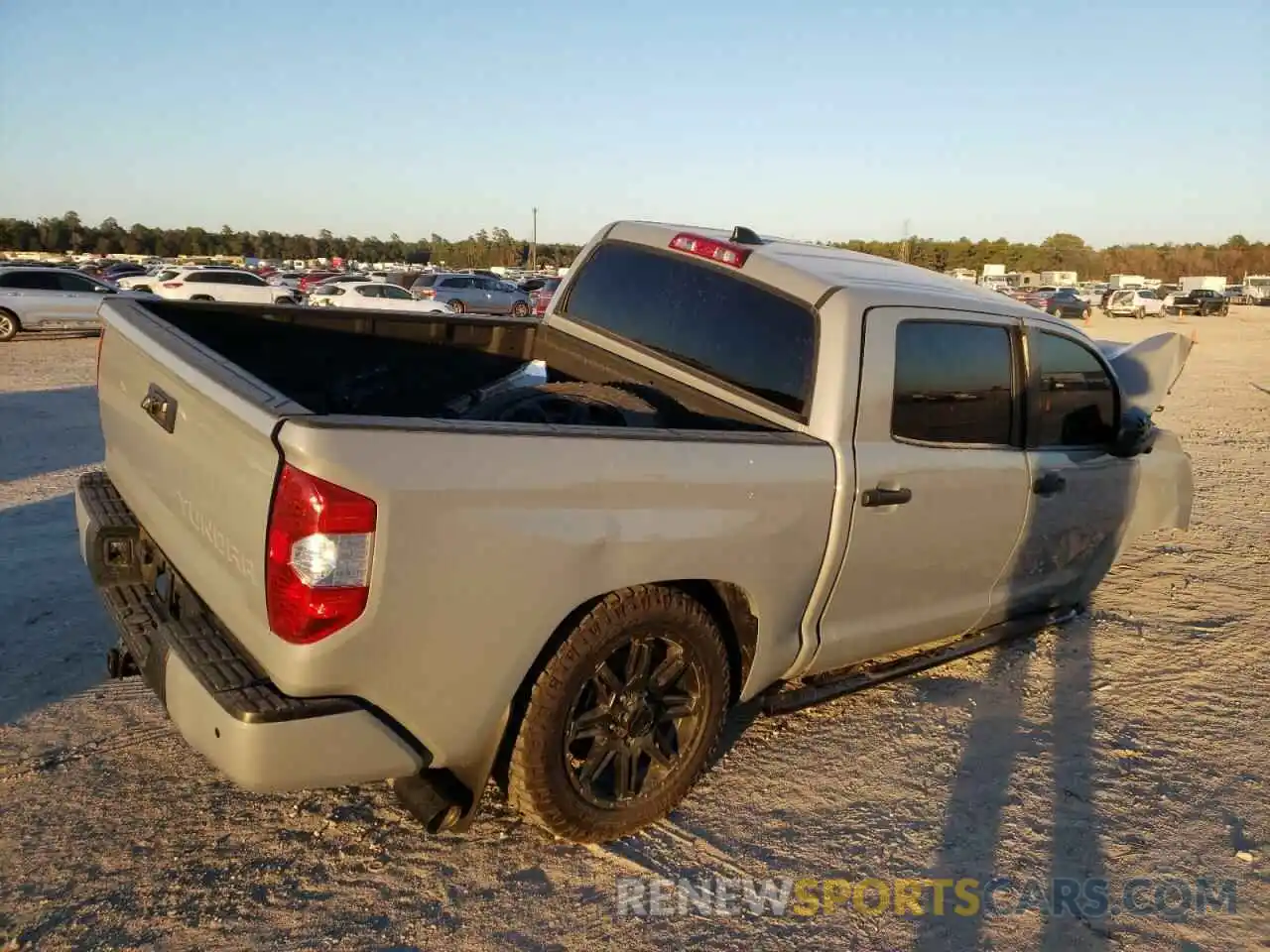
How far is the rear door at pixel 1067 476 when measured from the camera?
439 cm

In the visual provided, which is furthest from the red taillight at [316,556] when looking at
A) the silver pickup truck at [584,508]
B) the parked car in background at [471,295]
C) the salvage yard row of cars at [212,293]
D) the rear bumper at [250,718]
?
the parked car in background at [471,295]

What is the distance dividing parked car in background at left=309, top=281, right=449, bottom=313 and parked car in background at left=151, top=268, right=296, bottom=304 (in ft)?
4.19

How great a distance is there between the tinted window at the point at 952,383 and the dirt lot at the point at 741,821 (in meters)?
1.30

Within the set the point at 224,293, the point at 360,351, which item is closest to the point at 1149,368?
the point at 360,351

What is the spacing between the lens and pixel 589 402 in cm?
381

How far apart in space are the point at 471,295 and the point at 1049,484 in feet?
97.5

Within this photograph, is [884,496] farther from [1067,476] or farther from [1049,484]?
[1067,476]

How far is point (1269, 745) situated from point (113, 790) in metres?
4.60

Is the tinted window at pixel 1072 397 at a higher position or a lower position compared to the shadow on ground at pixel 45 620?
higher

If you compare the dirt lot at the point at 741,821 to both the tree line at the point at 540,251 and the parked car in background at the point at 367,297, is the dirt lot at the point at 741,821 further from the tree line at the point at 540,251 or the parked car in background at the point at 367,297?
the tree line at the point at 540,251

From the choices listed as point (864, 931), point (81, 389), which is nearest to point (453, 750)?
point (864, 931)

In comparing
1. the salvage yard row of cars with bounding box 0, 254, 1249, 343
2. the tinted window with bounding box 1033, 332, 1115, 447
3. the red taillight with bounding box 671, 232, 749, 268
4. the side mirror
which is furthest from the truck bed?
the salvage yard row of cars with bounding box 0, 254, 1249, 343

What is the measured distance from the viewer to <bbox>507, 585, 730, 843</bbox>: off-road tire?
9.37 feet

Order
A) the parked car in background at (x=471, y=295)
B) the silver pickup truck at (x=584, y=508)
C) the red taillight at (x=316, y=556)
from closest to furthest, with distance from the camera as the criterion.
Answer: the red taillight at (x=316, y=556) < the silver pickup truck at (x=584, y=508) < the parked car in background at (x=471, y=295)
